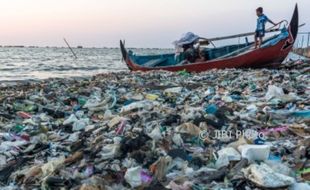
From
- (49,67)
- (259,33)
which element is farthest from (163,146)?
(49,67)

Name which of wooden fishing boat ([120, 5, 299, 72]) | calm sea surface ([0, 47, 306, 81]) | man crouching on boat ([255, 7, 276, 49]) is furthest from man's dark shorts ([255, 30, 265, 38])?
calm sea surface ([0, 47, 306, 81])

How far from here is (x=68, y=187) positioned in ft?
11.2

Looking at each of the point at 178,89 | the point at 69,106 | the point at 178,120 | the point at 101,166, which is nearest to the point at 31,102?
the point at 69,106

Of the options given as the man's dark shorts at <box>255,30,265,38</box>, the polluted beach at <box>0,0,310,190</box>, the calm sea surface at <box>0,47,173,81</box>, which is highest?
the man's dark shorts at <box>255,30,265,38</box>

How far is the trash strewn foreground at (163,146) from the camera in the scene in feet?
11.0

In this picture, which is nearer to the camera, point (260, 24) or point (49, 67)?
point (260, 24)

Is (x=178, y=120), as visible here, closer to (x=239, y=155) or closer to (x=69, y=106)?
(x=239, y=155)

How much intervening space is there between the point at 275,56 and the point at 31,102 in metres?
10.2

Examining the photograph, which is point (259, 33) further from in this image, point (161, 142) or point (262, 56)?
point (161, 142)

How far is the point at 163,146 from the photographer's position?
4.21 meters

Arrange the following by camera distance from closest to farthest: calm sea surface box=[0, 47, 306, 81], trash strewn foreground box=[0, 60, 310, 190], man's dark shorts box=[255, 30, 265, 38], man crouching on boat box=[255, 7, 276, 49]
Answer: trash strewn foreground box=[0, 60, 310, 190]
man crouching on boat box=[255, 7, 276, 49]
man's dark shorts box=[255, 30, 265, 38]
calm sea surface box=[0, 47, 306, 81]

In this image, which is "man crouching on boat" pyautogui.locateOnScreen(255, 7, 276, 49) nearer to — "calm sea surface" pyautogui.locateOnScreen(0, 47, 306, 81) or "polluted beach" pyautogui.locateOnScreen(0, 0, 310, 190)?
"polluted beach" pyautogui.locateOnScreen(0, 0, 310, 190)

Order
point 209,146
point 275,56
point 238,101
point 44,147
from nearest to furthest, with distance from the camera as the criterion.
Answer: point 209,146, point 44,147, point 238,101, point 275,56

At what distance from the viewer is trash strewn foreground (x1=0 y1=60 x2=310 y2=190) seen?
3.35m
